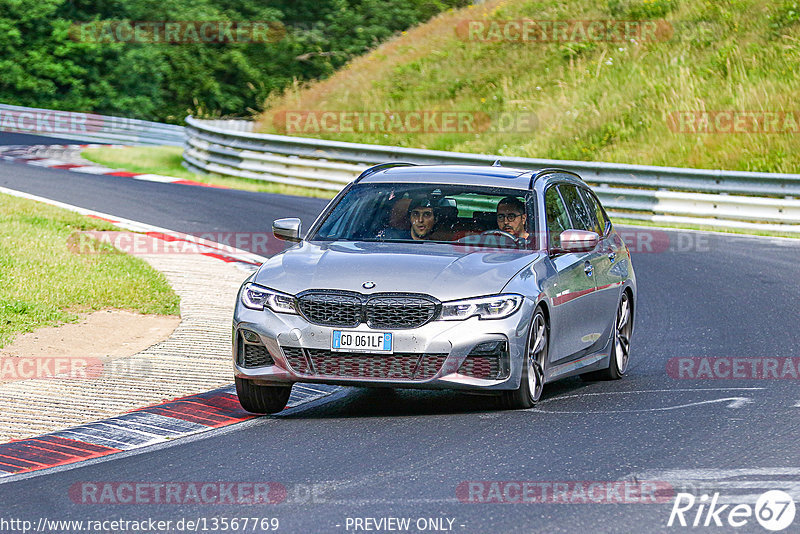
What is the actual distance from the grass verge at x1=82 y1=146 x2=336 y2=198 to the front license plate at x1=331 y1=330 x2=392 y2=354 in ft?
59.4

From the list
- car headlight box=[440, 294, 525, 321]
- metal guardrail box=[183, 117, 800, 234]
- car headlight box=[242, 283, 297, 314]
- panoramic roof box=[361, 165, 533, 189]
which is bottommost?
metal guardrail box=[183, 117, 800, 234]

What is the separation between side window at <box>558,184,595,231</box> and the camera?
10385 mm

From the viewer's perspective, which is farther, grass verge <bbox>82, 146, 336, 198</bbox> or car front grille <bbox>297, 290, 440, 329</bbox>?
grass verge <bbox>82, 146, 336, 198</bbox>

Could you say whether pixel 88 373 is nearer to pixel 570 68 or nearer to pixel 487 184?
pixel 487 184

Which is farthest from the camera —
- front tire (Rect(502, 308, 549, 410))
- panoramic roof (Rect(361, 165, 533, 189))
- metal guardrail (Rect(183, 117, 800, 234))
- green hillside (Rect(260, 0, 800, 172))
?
green hillside (Rect(260, 0, 800, 172))

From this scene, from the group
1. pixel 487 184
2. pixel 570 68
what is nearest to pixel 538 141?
pixel 570 68

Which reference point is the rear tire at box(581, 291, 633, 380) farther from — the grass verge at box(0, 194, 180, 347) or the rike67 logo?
the grass verge at box(0, 194, 180, 347)

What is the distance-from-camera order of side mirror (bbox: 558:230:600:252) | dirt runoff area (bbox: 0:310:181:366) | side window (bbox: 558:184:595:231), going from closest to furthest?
side mirror (bbox: 558:230:600:252) < side window (bbox: 558:184:595:231) < dirt runoff area (bbox: 0:310:181:366)

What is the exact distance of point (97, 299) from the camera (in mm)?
13180

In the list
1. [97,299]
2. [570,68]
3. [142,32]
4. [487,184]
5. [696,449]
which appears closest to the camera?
[696,449]

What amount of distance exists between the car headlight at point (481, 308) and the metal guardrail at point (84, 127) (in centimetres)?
3221

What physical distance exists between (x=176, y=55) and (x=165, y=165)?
975 inches

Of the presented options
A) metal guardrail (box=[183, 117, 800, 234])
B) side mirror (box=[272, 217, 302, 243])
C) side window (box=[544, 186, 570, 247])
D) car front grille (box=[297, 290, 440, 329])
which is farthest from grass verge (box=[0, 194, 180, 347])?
metal guardrail (box=[183, 117, 800, 234])

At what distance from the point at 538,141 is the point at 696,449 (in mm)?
23453
